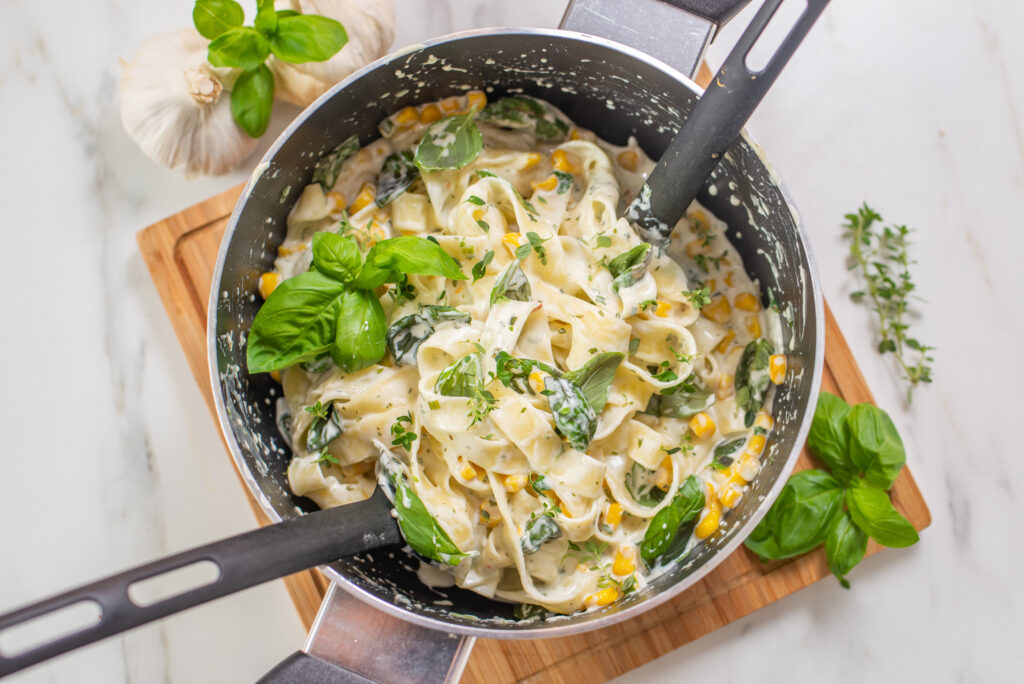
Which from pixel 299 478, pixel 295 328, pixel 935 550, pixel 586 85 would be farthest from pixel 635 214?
pixel 935 550

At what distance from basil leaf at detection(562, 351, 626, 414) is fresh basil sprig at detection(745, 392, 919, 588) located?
90 cm

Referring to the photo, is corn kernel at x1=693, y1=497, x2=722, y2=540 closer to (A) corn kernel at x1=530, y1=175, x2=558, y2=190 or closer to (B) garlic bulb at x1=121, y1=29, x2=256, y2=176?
(A) corn kernel at x1=530, y1=175, x2=558, y2=190

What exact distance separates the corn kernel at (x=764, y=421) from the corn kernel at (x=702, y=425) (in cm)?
15

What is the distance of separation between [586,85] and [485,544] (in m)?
1.62

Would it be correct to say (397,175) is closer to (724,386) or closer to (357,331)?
(357,331)

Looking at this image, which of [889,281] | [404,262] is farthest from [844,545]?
[404,262]

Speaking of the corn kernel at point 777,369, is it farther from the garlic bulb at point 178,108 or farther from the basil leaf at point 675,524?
the garlic bulb at point 178,108

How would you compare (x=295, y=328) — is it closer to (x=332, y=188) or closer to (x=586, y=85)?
(x=332, y=188)

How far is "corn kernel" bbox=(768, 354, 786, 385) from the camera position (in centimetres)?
272

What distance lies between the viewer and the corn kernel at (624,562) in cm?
266

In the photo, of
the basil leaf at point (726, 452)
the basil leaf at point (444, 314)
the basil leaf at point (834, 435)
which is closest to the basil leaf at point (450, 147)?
the basil leaf at point (444, 314)

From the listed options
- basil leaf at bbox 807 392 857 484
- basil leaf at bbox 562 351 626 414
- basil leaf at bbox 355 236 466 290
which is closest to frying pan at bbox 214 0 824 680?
basil leaf at bbox 807 392 857 484

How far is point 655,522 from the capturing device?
2611 millimetres

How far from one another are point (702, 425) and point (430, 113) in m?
1.48
